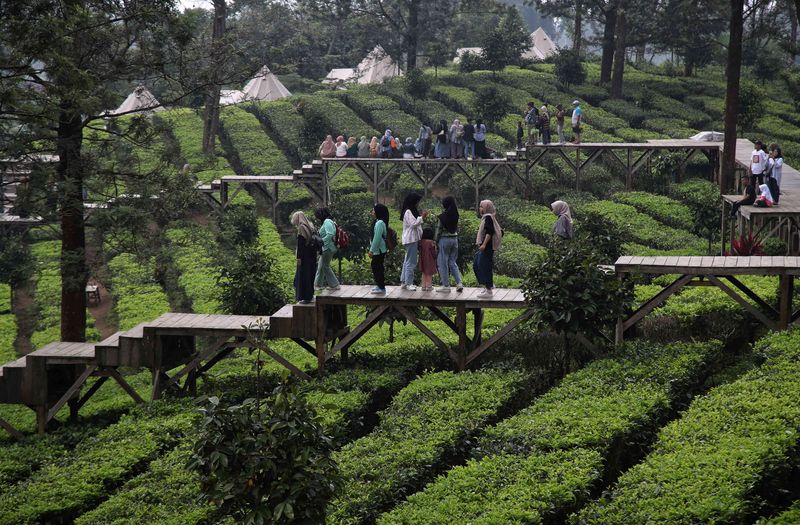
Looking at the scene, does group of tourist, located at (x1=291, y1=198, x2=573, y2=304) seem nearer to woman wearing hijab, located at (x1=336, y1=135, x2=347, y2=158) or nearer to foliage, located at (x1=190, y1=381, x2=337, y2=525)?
foliage, located at (x1=190, y1=381, x2=337, y2=525)

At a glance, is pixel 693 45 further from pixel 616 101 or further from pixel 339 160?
pixel 339 160

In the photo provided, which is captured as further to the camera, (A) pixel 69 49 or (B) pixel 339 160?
(B) pixel 339 160

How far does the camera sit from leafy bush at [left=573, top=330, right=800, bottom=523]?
36.9 feet

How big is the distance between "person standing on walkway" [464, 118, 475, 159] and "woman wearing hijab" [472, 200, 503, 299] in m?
14.7

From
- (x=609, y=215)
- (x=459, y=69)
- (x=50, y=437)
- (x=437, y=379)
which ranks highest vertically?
(x=459, y=69)

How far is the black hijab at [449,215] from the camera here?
17609mm

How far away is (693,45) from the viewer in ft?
159

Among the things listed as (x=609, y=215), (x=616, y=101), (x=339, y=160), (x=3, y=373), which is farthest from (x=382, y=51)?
(x=3, y=373)

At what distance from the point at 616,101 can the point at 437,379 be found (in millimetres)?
31140

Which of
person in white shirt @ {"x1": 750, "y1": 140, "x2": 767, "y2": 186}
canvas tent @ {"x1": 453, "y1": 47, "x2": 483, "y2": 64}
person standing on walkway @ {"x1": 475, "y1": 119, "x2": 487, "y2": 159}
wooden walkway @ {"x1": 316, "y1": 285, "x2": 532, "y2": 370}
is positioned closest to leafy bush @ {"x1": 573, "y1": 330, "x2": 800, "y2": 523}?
wooden walkway @ {"x1": 316, "y1": 285, "x2": 532, "y2": 370}

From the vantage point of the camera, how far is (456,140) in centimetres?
3269

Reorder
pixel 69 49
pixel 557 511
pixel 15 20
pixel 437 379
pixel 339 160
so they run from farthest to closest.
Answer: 1. pixel 339 160
2. pixel 69 49
3. pixel 15 20
4. pixel 437 379
5. pixel 557 511

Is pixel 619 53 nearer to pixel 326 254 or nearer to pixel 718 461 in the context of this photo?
pixel 326 254

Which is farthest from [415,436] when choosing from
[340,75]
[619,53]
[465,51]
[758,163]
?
[340,75]
